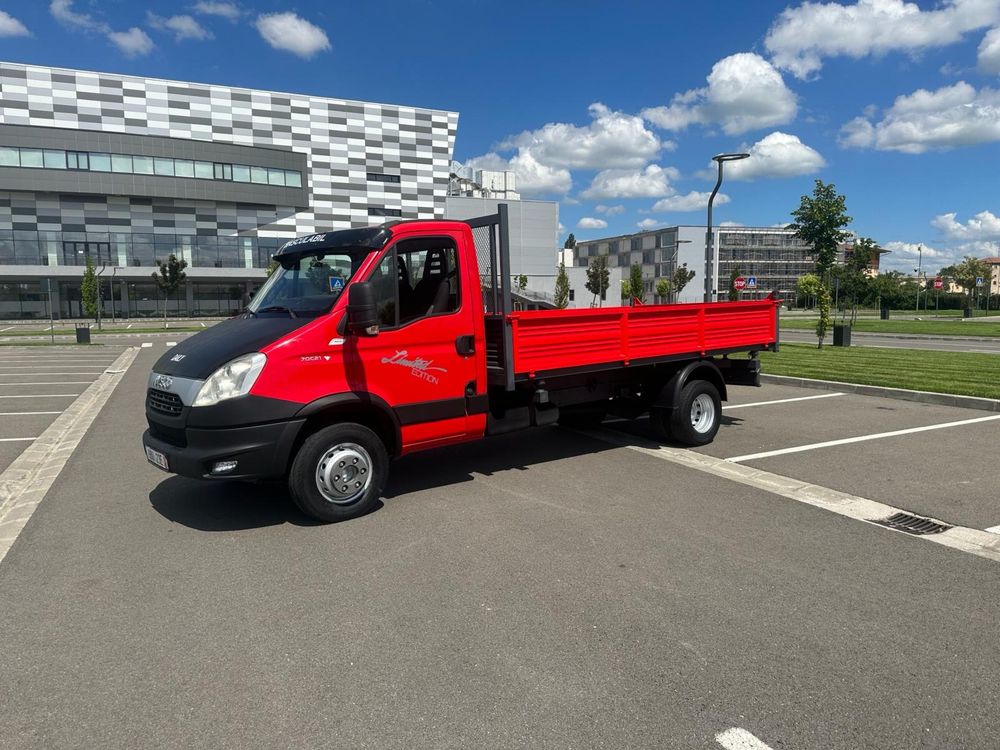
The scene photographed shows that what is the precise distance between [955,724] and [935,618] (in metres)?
1.02

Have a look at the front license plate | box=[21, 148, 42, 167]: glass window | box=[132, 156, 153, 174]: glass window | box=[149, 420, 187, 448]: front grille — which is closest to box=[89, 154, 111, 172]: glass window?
box=[132, 156, 153, 174]: glass window

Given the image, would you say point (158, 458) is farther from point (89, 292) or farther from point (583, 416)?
point (89, 292)

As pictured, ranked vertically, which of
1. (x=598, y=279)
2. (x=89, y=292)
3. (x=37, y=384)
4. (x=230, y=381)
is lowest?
(x=37, y=384)

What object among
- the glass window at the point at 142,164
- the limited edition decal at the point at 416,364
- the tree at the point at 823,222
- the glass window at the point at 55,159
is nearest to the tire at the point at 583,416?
the limited edition decal at the point at 416,364

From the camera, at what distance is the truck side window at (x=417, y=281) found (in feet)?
18.1

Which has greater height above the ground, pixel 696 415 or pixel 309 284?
pixel 309 284

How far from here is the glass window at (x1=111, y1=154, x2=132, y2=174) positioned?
60.6 metres

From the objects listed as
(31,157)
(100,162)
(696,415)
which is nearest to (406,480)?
(696,415)

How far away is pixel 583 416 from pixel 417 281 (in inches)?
134

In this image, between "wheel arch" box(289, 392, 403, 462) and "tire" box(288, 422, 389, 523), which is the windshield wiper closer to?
"wheel arch" box(289, 392, 403, 462)

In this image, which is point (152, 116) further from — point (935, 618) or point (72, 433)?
point (935, 618)

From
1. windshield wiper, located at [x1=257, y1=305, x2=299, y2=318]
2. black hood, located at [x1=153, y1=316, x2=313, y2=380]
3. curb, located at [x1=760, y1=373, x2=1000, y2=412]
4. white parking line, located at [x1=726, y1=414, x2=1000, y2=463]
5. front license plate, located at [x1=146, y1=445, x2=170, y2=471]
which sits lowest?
white parking line, located at [x1=726, y1=414, x2=1000, y2=463]

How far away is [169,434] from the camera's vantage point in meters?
5.22

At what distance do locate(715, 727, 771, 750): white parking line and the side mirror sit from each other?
3549mm
